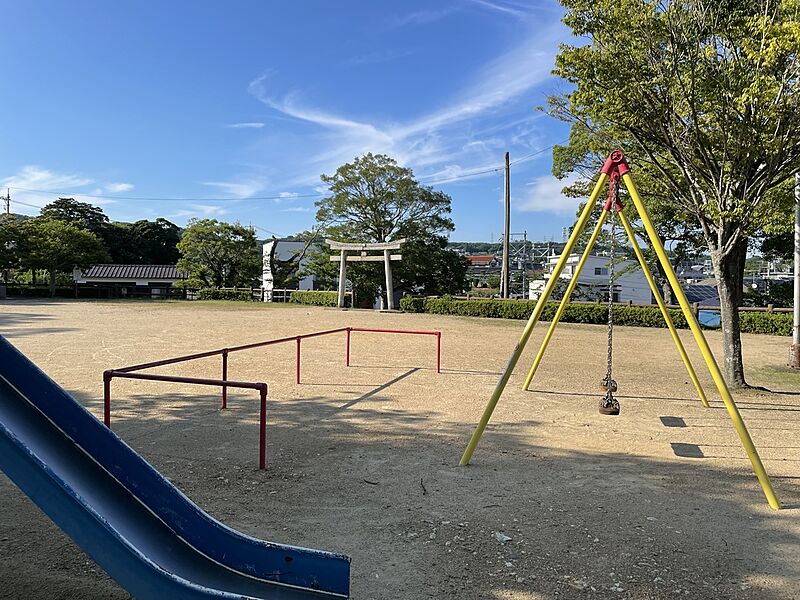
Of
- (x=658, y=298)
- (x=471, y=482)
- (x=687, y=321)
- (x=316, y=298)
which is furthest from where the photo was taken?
(x=316, y=298)

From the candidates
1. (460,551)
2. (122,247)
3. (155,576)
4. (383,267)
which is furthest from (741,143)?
(122,247)

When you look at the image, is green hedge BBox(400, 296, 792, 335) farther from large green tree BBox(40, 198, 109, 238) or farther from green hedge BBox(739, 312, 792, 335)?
large green tree BBox(40, 198, 109, 238)

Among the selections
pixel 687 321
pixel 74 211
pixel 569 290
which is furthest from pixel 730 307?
pixel 74 211

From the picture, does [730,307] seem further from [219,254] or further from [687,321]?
[219,254]

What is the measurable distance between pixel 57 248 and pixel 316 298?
15995 mm

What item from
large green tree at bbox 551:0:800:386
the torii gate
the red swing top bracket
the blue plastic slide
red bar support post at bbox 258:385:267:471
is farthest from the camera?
the torii gate

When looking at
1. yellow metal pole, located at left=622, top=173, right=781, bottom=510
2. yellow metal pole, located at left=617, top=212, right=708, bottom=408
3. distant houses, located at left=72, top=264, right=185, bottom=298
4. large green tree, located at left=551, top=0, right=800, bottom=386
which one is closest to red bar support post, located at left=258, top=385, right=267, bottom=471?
yellow metal pole, located at left=622, top=173, right=781, bottom=510

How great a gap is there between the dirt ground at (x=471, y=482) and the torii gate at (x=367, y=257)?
56.7 ft

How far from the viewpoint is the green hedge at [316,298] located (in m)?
30.5

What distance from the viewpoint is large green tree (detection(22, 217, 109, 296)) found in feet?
112

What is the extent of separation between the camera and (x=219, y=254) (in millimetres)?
37031

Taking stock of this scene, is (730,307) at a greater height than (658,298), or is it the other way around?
(658,298)

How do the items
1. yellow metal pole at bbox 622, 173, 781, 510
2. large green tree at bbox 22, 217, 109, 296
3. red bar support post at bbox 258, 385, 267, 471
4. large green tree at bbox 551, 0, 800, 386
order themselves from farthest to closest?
large green tree at bbox 22, 217, 109, 296 → large green tree at bbox 551, 0, 800, 386 → red bar support post at bbox 258, 385, 267, 471 → yellow metal pole at bbox 622, 173, 781, 510

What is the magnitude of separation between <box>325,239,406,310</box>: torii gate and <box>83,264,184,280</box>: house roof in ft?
73.3
